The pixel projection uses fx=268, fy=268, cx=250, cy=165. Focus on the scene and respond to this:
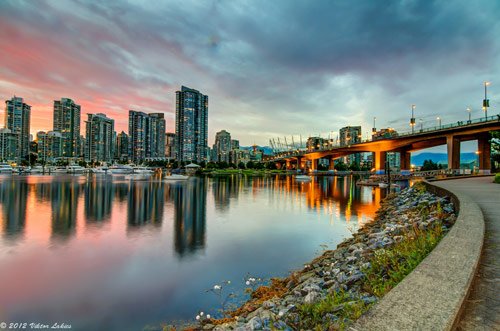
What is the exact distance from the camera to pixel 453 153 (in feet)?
231

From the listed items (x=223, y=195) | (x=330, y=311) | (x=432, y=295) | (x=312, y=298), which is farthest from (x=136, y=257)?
(x=223, y=195)

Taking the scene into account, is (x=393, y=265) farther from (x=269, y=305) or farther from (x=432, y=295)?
(x=269, y=305)

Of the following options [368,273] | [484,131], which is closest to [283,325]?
[368,273]

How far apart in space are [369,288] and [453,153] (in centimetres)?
8160

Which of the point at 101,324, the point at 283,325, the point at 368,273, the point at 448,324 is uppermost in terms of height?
the point at 448,324

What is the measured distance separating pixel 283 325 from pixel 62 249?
16.3 metres

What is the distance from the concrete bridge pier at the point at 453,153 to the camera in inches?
2726

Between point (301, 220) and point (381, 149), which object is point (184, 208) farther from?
point (381, 149)

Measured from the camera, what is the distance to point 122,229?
2167 centimetres

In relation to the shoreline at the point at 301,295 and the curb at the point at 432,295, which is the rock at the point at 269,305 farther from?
the curb at the point at 432,295

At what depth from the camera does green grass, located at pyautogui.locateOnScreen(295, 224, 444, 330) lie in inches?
209

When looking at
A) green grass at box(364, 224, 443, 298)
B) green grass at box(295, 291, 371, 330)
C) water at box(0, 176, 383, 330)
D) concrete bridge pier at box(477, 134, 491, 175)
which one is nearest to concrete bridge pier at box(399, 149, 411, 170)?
concrete bridge pier at box(477, 134, 491, 175)

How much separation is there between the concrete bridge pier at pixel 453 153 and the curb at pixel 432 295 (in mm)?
78776

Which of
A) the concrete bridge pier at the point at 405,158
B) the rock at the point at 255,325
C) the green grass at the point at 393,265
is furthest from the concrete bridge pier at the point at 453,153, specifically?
the rock at the point at 255,325
